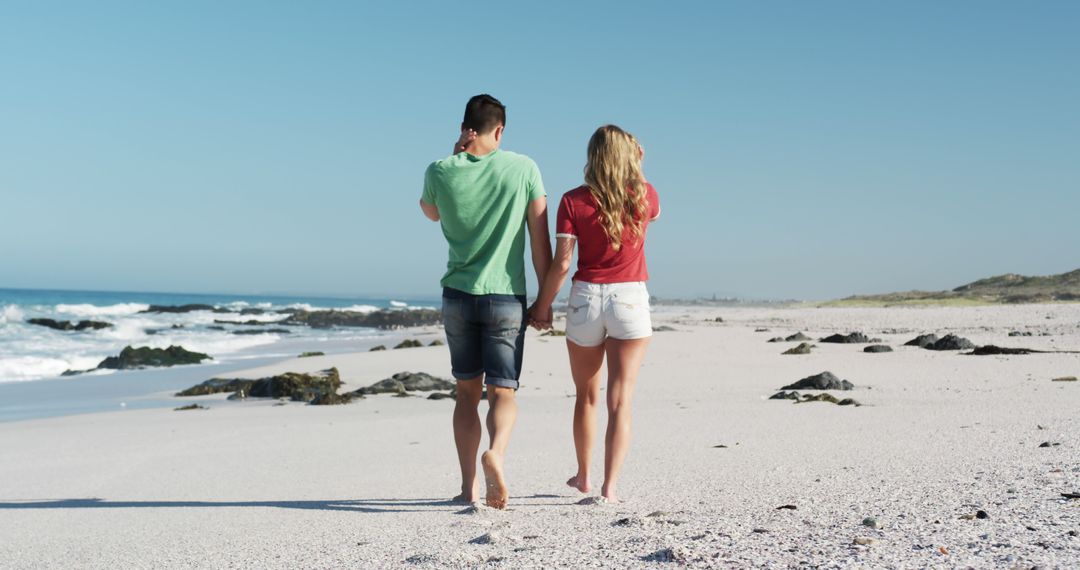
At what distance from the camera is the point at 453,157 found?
4055 millimetres

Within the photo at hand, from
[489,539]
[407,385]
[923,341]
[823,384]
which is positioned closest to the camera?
[489,539]

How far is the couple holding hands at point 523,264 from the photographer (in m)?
3.95

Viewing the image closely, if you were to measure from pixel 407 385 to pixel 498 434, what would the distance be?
630 centimetres

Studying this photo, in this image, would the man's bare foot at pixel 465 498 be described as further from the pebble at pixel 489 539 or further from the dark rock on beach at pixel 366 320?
A: the dark rock on beach at pixel 366 320

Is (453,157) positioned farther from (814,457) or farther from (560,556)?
(814,457)

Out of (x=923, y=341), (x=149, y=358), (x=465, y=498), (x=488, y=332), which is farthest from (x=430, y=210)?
(x=149, y=358)

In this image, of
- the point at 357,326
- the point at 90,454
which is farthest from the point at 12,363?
the point at 357,326

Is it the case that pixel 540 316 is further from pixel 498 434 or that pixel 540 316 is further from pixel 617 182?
pixel 617 182

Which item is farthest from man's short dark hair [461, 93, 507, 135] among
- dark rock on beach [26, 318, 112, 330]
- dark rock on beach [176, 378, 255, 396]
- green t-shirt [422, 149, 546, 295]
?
dark rock on beach [26, 318, 112, 330]

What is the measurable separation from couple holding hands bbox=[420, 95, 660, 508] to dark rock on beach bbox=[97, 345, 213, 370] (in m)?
13.5

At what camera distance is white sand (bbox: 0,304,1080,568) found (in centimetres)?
287

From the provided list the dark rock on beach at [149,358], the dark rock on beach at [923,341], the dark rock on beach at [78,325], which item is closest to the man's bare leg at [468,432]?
the dark rock on beach at [923,341]

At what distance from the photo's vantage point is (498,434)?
4.00m

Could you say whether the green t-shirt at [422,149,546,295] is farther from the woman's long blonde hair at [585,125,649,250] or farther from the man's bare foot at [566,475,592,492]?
the man's bare foot at [566,475,592,492]
